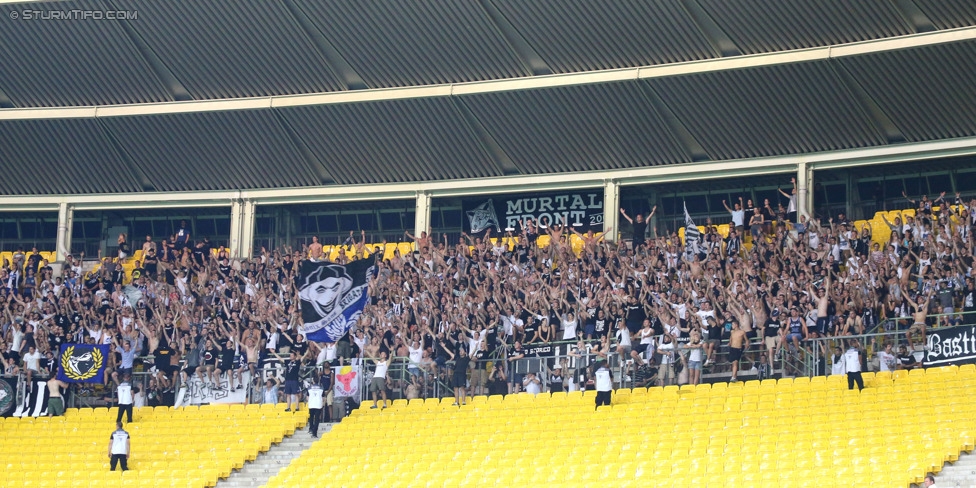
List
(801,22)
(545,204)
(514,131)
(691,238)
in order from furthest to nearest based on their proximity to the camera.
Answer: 1. (545,204)
2. (514,131)
3. (691,238)
4. (801,22)

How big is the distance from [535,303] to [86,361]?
32.7 ft

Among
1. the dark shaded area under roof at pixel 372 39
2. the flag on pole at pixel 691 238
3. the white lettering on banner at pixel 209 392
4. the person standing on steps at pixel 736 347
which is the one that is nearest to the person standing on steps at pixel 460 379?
the white lettering on banner at pixel 209 392

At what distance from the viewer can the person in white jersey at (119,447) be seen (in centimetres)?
Answer: 2794

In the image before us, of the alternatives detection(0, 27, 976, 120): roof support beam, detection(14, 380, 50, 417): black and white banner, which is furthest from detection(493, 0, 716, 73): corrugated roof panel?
detection(14, 380, 50, 417): black and white banner

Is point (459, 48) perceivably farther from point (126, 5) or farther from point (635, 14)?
point (126, 5)

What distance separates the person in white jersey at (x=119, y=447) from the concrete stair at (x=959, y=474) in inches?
593

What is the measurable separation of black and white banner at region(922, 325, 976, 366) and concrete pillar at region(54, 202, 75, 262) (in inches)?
948

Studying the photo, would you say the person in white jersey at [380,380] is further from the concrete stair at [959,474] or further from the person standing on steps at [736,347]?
the concrete stair at [959,474]

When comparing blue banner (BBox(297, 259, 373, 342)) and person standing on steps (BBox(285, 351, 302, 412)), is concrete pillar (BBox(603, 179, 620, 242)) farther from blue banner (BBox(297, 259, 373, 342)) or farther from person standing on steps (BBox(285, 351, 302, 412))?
person standing on steps (BBox(285, 351, 302, 412))

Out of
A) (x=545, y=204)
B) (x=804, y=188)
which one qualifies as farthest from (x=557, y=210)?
(x=804, y=188)

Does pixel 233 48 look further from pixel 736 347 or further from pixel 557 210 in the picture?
pixel 736 347

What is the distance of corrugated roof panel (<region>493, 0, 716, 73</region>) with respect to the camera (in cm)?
3366

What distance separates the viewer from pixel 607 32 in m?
34.3
